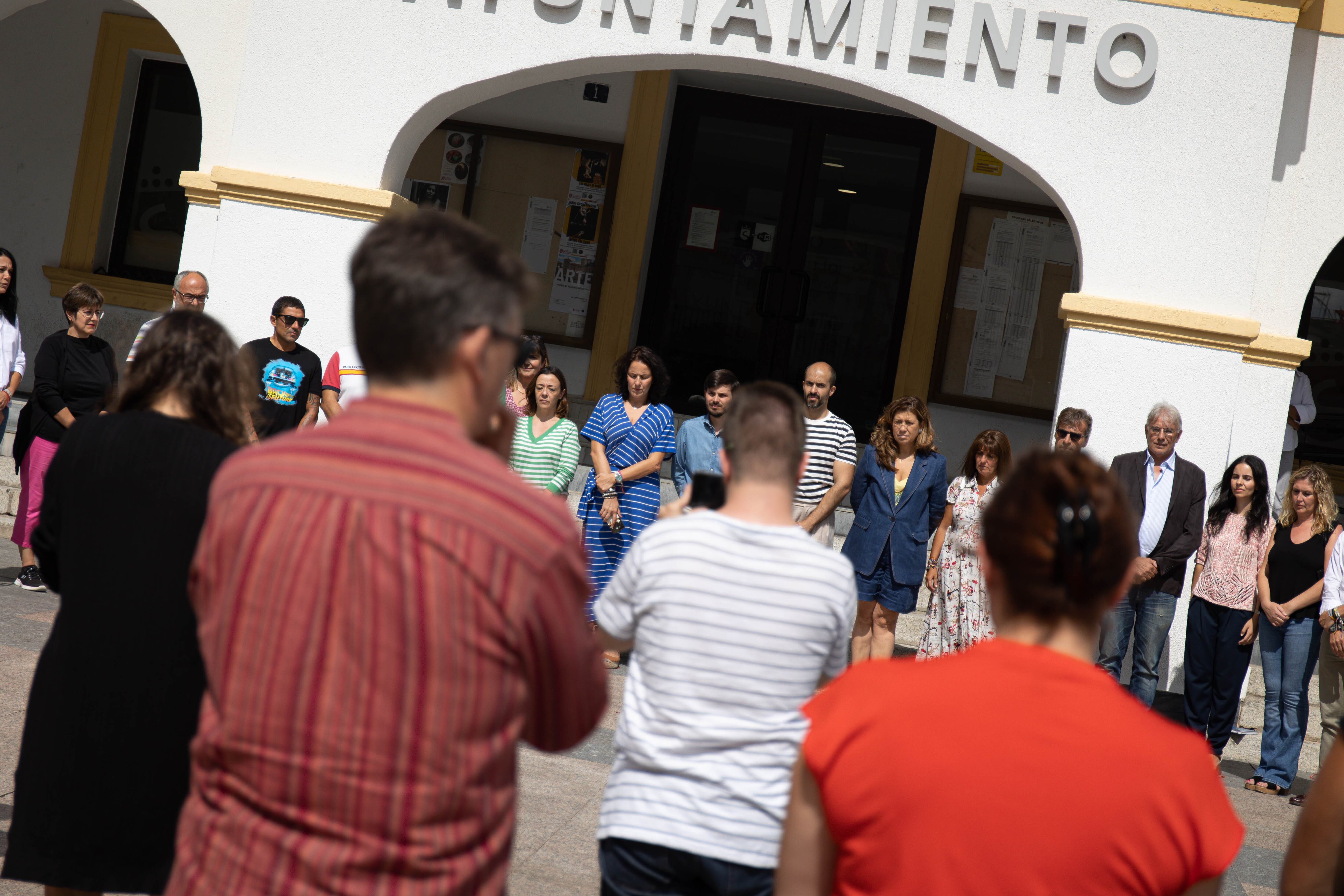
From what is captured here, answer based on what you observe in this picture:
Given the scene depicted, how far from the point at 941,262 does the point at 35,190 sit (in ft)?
26.9

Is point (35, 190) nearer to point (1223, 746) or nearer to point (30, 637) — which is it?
point (30, 637)

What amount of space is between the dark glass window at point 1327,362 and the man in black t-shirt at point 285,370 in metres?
8.27

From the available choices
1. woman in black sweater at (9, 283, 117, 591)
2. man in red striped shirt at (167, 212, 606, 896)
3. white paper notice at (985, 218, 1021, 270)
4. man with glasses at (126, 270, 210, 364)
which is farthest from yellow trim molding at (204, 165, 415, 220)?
man in red striped shirt at (167, 212, 606, 896)

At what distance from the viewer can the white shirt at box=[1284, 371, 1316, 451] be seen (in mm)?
8844

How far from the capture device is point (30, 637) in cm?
609

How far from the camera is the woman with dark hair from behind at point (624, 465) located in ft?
24.0

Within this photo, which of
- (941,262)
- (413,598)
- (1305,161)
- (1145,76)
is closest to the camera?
(413,598)

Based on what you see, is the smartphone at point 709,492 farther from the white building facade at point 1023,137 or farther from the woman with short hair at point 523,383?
the white building facade at point 1023,137

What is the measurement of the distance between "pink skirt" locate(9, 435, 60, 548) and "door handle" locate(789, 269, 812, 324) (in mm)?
6168

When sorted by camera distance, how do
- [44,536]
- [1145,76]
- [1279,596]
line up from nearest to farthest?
[44,536] → [1279,596] → [1145,76]

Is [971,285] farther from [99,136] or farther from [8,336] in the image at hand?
[99,136]

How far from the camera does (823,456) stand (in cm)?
738

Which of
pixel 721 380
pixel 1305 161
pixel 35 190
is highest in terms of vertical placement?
pixel 1305 161

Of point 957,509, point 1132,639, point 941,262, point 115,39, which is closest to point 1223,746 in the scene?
point 1132,639
